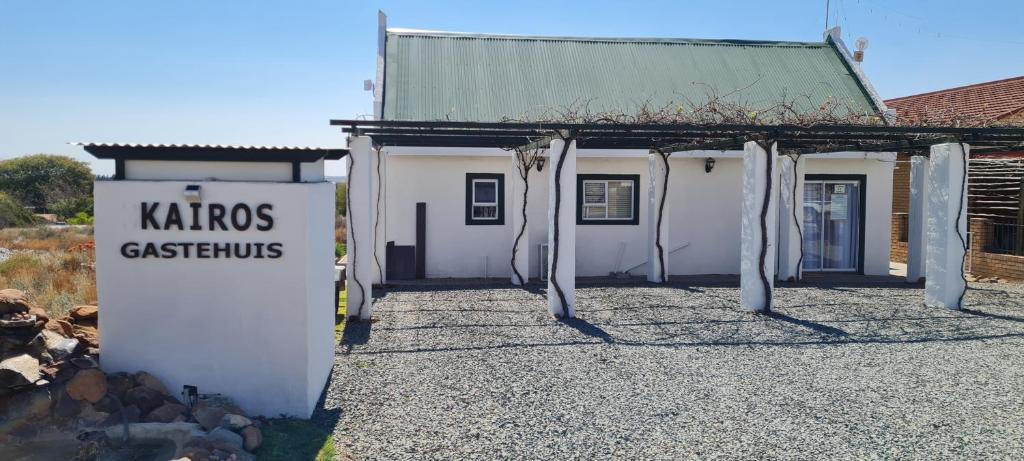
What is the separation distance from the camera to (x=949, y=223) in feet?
38.7

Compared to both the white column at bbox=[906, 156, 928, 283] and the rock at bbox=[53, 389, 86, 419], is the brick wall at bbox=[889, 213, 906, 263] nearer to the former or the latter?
the white column at bbox=[906, 156, 928, 283]

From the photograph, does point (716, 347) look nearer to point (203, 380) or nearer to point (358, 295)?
point (358, 295)

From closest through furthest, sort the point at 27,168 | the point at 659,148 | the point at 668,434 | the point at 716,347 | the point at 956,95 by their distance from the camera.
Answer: the point at 668,434 → the point at 716,347 → the point at 659,148 → the point at 956,95 → the point at 27,168

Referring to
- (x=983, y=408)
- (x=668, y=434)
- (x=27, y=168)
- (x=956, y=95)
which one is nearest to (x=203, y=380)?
(x=668, y=434)

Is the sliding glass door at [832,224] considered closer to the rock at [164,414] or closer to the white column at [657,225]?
the white column at [657,225]

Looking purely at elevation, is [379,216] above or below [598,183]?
below

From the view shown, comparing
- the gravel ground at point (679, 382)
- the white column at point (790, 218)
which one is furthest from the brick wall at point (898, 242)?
the gravel ground at point (679, 382)

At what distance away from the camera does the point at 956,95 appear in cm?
2423

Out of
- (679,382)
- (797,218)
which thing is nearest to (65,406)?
(679,382)

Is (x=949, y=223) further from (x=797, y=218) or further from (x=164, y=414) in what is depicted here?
(x=164, y=414)

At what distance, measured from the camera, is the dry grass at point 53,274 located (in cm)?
1107

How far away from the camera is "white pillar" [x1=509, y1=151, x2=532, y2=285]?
47.7ft

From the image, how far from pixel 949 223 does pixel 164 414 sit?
36.9 ft

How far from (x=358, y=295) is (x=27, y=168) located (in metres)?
41.1
